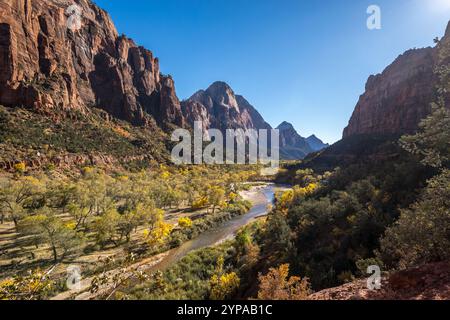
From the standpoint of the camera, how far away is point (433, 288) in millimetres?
5879

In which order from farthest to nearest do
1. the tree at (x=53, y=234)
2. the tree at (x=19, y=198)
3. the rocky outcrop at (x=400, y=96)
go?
the rocky outcrop at (x=400, y=96), the tree at (x=19, y=198), the tree at (x=53, y=234)

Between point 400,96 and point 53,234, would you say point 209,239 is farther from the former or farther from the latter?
point 400,96

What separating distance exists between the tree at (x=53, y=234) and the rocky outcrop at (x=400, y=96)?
103 m

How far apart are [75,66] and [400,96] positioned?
162 metres

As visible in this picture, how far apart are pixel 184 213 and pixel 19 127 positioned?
52831 millimetres

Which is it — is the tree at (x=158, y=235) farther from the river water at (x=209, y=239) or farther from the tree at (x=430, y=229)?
the tree at (x=430, y=229)

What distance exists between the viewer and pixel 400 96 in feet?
339

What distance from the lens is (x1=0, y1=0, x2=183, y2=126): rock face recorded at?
73.5m

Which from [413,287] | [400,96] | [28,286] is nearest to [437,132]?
[413,287]

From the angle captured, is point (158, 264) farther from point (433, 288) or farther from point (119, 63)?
point (119, 63)

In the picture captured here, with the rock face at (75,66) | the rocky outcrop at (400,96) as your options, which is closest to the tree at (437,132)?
the rock face at (75,66)

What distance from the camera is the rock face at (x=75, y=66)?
73.5m

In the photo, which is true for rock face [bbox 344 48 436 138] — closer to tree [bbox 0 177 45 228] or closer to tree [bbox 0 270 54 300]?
tree [bbox 0 270 54 300]

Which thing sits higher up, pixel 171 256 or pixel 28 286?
pixel 28 286
